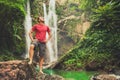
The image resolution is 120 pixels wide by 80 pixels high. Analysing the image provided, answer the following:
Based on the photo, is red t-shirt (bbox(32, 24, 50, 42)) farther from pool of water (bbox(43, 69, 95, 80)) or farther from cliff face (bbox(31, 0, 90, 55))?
cliff face (bbox(31, 0, 90, 55))

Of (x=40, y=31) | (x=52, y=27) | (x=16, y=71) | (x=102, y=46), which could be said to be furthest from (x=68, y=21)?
(x=16, y=71)

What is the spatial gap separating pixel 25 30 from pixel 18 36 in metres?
2.37

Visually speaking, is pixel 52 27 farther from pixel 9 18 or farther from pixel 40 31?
pixel 40 31

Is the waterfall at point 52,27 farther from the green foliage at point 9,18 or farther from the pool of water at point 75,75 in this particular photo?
the pool of water at point 75,75

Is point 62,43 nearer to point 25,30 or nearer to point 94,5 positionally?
point 25,30

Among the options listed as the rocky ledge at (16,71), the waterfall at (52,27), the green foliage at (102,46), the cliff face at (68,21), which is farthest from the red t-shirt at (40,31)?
the cliff face at (68,21)

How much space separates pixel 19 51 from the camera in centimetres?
2175

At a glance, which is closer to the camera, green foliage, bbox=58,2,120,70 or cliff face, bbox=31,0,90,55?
green foliage, bbox=58,2,120,70

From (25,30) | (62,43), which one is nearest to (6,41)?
(25,30)

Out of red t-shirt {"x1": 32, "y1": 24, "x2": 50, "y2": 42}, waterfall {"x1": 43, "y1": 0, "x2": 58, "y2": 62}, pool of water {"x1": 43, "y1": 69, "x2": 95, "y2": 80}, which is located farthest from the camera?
waterfall {"x1": 43, "y1": 0, "x2": 58, "y2": 62}

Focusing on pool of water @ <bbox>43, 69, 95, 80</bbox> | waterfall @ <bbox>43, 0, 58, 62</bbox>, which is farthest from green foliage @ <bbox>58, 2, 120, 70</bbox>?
waterfall @ <bbox>43, 0, 58, 62</bbox>

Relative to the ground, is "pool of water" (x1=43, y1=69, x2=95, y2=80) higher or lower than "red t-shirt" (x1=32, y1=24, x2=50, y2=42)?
lower

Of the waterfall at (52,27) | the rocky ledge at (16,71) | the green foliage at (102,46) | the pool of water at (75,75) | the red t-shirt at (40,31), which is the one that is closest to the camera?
the rocky ledge at (16,71)

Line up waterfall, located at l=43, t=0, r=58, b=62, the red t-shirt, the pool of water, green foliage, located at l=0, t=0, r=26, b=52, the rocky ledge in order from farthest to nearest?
waterfall, located at l=43, t=0, r=58, b=62 → green foliage, located at l=0, t=0, r=26, b=52 → the pool of water → the red t-shirt → the rocky ledge
